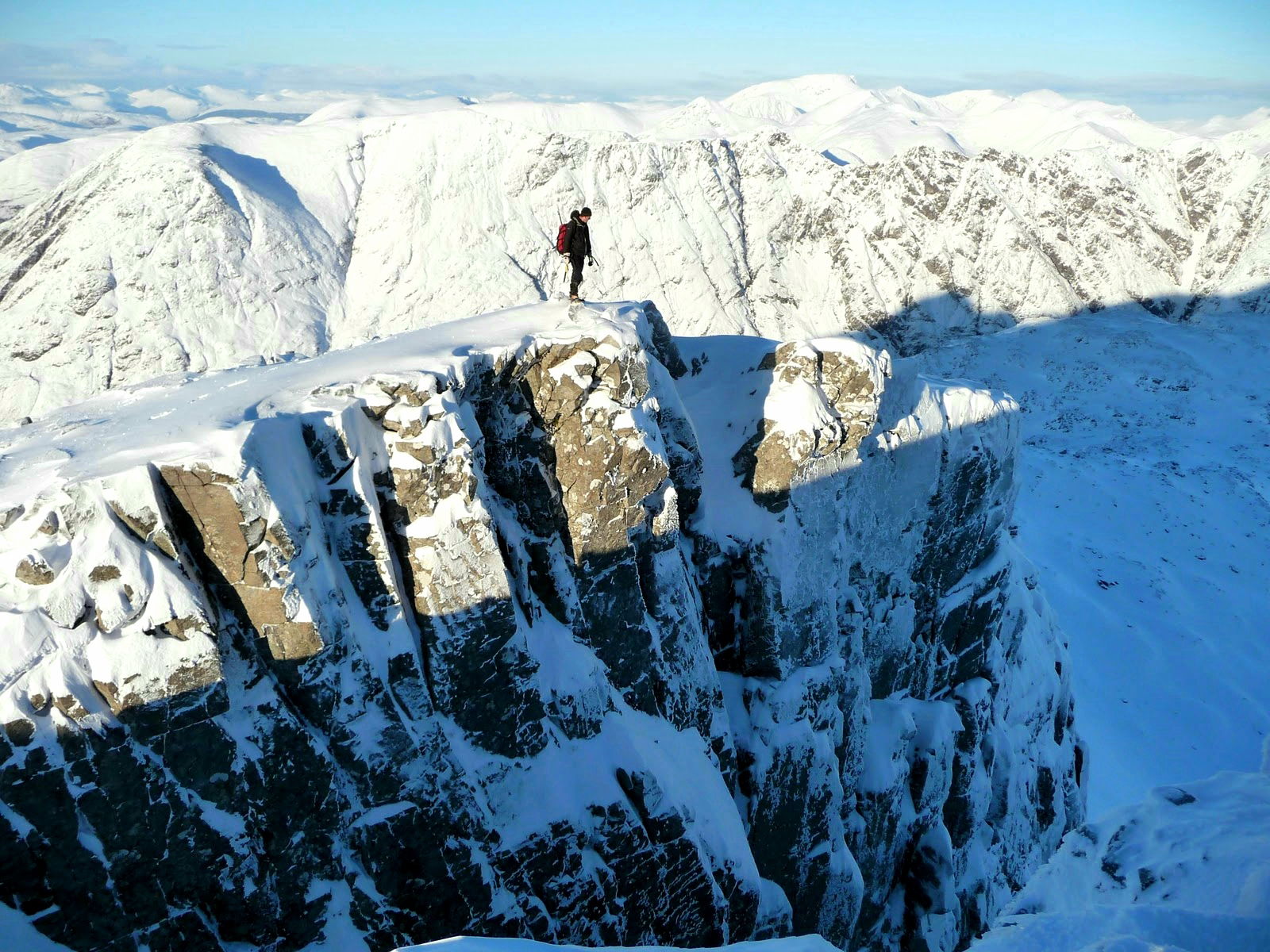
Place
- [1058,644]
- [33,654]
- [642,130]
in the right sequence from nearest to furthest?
Answer: [33,654] → [1058,644] → [642,130]

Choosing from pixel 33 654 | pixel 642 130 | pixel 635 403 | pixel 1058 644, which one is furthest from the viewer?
pixel 642 130

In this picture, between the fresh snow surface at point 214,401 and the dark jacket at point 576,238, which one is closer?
the fresh snow surface at point 214,401

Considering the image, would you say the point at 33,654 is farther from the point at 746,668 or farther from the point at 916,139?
the point at 916,139

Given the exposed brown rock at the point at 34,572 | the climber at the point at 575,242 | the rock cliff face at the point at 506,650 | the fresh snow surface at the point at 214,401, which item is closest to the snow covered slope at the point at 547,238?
the fresh snow surface at the point at 214,401

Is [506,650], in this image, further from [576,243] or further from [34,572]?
[576,243]

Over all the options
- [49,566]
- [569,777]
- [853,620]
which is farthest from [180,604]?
[853,620]

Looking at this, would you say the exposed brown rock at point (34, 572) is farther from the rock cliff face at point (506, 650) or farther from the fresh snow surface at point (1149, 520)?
the fresh snow surface at point (1149, 520)

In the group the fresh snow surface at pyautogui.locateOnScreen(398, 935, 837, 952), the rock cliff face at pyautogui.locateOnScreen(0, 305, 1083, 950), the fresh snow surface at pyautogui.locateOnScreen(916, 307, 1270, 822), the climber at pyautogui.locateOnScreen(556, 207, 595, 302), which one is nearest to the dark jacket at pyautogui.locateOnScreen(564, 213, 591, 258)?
the climber at pyautogui.locateOnScreen(556, 207, 595, 302)

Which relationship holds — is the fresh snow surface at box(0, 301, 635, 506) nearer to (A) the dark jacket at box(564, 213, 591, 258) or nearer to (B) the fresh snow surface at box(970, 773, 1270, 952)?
(A) the dark jacket at box(564, 213, 591, 258)
